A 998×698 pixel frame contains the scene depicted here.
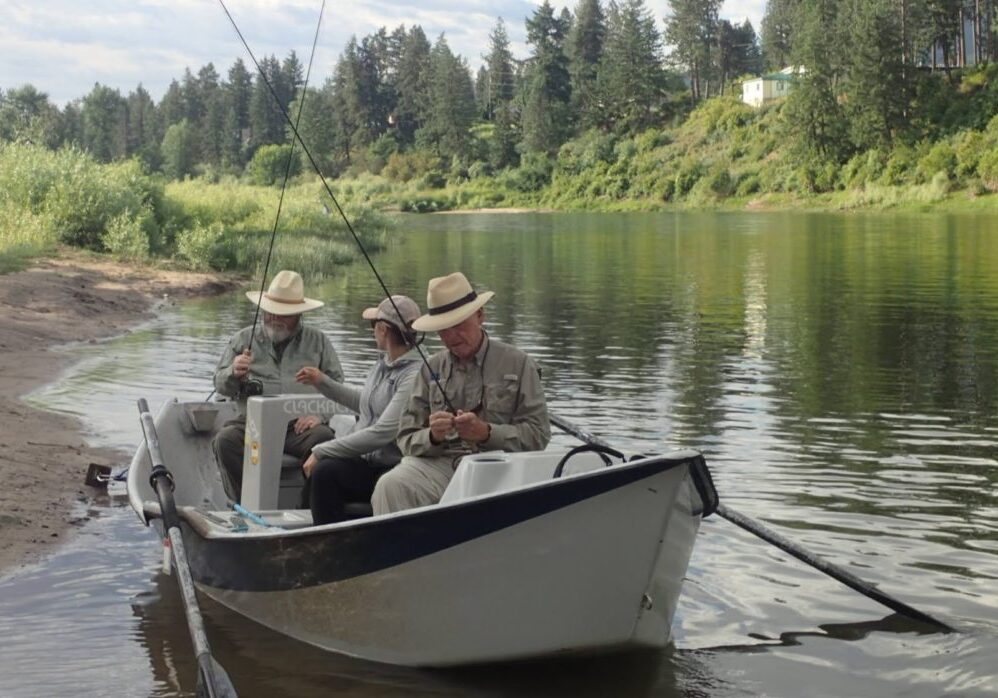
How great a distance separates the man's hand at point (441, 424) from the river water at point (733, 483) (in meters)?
1.17

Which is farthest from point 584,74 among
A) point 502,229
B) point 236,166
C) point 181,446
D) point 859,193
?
point 181,446

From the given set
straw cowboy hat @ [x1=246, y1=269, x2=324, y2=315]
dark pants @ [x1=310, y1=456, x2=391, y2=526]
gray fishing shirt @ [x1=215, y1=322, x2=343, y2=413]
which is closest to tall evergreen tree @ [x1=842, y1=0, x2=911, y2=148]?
gray fishing shirt @ [x1=215, y1=322, x2=343, y2=413]

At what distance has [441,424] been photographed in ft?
21.8

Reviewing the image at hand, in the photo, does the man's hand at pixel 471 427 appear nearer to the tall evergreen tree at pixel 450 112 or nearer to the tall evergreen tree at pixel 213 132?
the tall evergreen tree at pixel 450 112

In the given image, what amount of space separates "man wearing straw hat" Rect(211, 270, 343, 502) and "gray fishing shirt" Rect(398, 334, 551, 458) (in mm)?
2033

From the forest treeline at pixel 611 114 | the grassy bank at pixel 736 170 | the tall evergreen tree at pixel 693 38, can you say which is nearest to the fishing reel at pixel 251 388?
the forest treeline at pixel 611 114

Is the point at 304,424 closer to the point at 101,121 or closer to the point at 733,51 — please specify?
the point at 733,51

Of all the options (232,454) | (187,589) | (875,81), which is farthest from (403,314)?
(875,81)

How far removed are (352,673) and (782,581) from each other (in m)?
2.83

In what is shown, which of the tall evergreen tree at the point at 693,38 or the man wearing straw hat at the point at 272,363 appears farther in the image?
the tall evergreen tree at the point at 693,38

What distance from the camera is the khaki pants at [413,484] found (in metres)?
6.83

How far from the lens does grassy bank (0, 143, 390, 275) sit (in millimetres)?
28906

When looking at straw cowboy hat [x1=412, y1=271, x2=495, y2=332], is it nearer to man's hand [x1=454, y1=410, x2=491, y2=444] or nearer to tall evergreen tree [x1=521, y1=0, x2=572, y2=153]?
man's hand [x1=454, y1=410, x2=491, y2=444]

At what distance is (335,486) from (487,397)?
1.13 m
